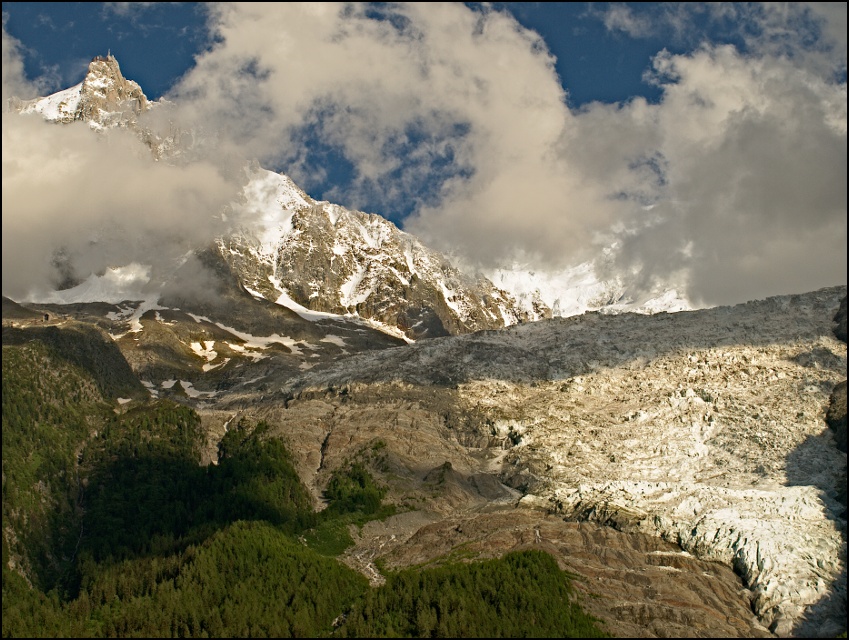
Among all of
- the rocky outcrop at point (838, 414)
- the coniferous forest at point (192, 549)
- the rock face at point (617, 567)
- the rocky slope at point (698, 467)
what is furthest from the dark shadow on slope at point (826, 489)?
the coniferous forest at point (192, 549)

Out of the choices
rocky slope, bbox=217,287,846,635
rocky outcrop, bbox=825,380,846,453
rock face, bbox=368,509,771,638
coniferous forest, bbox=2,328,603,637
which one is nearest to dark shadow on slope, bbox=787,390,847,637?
rocky slope, bbox=217,287,846,635

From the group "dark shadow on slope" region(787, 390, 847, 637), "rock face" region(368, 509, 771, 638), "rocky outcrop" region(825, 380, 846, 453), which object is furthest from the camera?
"rocky outcrop" region(825, 380, 846, 453)

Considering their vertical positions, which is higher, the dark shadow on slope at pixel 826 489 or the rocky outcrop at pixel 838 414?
the rocky outcrop at pixel 838 414

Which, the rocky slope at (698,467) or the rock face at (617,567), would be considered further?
the rocky slope at (698,467)

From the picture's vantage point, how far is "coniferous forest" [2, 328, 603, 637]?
129875mm

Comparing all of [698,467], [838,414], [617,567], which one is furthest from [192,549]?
[838,414]

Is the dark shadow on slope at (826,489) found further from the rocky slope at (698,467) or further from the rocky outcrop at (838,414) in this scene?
the rocky outcrop at (838,414)

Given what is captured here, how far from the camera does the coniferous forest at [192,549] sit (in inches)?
5113

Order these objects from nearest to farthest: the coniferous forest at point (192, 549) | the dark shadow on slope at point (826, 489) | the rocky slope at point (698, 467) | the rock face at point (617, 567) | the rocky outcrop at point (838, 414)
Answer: the dark shadow on slope at point (826, 489)
the rock face at point (617, 567)
the coniferous forest at point (192, 549)
the rocky slope at point (698, 467)
the rocky outcrop at point (838, 414)

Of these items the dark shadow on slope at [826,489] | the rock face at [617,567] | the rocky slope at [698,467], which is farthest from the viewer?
the rocky slope at [698,467]

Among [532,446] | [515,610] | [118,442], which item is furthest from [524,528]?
[118,442]

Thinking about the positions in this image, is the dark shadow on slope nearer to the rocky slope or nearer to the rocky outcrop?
the rocky slope

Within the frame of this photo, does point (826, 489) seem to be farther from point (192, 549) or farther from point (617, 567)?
point (192, 549)

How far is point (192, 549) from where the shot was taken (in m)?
148
